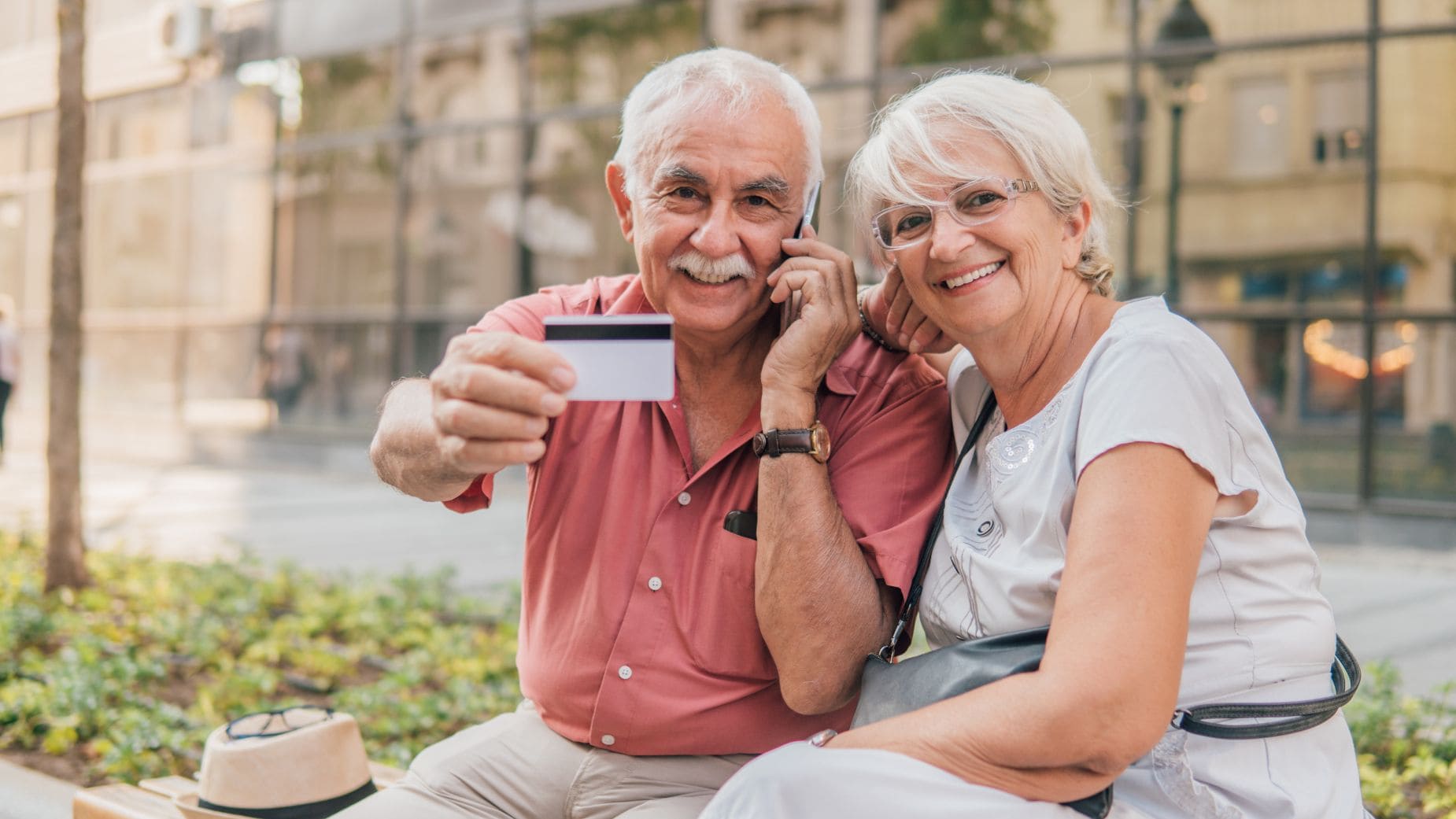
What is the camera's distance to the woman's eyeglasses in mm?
2773

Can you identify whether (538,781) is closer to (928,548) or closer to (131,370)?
(928,548)

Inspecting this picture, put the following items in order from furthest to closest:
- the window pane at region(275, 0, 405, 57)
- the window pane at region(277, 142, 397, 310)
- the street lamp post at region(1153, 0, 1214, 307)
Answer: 1. the window pane at region(277, 142, 397, 310)
2. the window pane at region(275, 0, 405, 57)
3. the street lamp post at region(1153, 0, 1214, 307)

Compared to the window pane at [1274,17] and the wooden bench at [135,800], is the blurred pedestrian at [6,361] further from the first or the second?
the wooden bench at [135,800]

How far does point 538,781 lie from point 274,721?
34.0 inches

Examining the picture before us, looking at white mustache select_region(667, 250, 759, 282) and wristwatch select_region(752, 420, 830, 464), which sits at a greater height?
white mustache select_region(667, 250, 759, 282)

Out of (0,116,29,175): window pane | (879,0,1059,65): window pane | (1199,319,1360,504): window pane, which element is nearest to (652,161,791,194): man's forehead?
(1199,319,1360,504): window pane

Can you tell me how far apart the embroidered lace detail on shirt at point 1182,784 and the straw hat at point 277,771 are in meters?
1.74

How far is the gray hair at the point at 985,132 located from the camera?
6.77ft

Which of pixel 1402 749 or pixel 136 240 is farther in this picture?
pixel 136 240

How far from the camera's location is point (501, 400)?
1764 mm

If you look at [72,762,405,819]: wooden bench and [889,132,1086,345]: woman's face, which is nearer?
[889,132,1086,345]: woman's face

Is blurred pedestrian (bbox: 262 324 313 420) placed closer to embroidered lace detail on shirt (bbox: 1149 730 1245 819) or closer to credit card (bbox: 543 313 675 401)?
credit card (bbox: 543 313 675 401)

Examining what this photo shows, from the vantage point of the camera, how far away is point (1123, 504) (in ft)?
5.77

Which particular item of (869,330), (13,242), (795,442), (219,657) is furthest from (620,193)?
(13,242)
